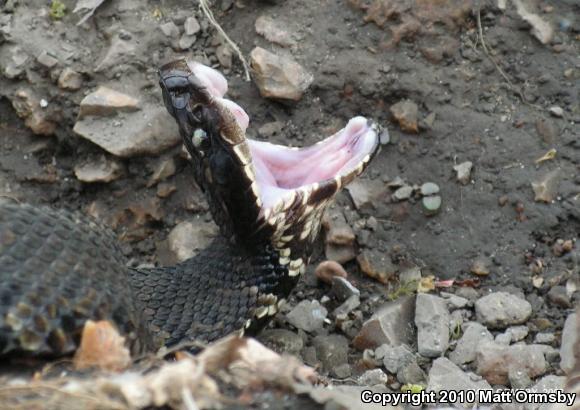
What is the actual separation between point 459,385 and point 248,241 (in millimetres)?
1039

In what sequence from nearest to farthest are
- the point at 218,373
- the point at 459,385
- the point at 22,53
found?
the point at 218,373 → the point at 459,385 → the point at 22,53

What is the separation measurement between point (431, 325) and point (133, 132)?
6.40 ft

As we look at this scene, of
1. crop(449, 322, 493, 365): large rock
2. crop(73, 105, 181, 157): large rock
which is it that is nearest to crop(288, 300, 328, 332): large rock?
crop(449, 322, 493, 365): large rock

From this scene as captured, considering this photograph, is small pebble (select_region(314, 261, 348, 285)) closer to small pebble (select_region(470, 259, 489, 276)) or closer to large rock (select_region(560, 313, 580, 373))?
small pebble (select_region(470, 259, 489, 276))

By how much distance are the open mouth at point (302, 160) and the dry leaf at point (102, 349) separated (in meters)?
1.06

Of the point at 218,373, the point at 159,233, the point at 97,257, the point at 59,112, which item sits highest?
the point at 218,373

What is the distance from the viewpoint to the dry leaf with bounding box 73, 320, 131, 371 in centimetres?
346

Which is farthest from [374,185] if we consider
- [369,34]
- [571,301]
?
→ [571,301]

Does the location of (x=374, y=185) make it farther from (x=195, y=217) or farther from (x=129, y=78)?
(x=129, y=78)

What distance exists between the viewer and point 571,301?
16.2 ft

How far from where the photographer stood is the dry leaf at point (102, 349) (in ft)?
11.4

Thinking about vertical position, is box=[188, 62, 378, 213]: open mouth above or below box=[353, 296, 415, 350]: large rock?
above

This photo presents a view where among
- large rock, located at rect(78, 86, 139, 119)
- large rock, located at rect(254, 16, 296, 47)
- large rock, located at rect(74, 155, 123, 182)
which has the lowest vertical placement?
large rock, located at rect(74, 155, 123, 182)

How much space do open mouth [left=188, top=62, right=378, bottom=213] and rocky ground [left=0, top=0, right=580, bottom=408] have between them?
690 mm
